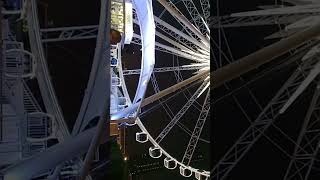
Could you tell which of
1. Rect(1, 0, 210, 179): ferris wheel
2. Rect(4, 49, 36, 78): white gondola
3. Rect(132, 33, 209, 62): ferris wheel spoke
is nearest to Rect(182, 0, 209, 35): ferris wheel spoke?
Rect(1, 0, 210, 179): ferris wheel

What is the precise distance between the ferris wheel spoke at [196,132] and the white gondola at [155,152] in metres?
0.12

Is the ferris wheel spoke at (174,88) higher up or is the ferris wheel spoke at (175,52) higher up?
the ferris wheel spoke at (175,52)

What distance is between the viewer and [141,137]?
154 centimetres

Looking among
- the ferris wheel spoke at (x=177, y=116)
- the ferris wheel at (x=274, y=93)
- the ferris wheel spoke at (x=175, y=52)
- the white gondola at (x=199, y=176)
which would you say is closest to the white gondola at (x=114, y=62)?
the ferris wheel spoke at (x=175, y=52)

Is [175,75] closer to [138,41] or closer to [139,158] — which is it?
[138,41]

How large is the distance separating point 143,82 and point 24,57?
50 centimetres

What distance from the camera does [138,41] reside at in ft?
5.06

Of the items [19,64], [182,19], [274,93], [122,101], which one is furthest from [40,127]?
[274,93]

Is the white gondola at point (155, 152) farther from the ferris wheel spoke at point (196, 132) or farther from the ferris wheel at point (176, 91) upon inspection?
the ferris wheel spoke at point (196, 132)

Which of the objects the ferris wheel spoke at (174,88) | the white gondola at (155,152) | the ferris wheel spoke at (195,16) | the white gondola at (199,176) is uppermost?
the ferris wheel spoke at (195,16)

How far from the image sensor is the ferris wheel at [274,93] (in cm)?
164

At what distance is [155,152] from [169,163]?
0.09 m

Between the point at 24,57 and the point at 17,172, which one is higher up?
the point at 24,57

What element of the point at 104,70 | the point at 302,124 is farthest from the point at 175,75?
the point at 302,124
